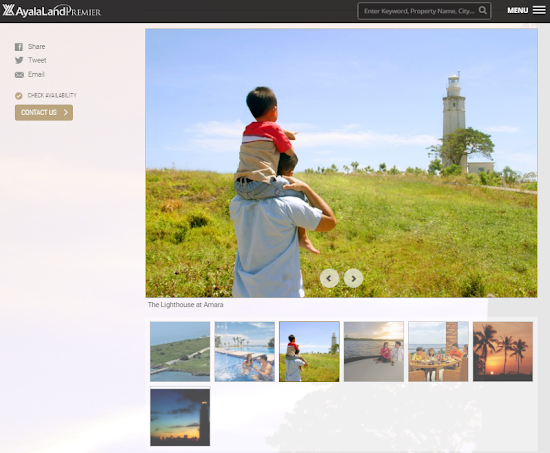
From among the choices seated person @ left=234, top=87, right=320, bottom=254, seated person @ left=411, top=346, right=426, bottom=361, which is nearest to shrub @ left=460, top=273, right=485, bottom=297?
seated person @ left=411, top=346, right=426, bottom=361

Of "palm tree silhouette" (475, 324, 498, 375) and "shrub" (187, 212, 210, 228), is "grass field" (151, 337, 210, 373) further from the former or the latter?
"shrub" (187, 212, 210, 228)

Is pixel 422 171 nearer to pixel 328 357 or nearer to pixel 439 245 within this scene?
pixel 439 245

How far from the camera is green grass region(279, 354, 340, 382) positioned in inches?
119

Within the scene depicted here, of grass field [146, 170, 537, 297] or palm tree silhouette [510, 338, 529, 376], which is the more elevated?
grass field [146, 170, 537, 297]

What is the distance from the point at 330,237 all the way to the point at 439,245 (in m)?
2.01

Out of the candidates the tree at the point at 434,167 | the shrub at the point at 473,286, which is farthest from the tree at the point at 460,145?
the shrub at the point at 473,286

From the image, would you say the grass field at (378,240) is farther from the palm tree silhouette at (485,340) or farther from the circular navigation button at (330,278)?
the palm tree silhouette at (485,340)

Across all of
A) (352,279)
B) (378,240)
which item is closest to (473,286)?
(378,240)

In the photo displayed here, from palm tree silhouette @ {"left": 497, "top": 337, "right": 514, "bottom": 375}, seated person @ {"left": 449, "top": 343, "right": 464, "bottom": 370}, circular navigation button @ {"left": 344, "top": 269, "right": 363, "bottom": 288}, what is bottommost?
seated person @ {"left": 449, "top": 343, "right": 464, "bottom": 370}

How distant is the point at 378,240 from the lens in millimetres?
8094

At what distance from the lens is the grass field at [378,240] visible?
6086 mm

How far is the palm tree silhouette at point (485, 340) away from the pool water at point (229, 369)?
1.64 metres

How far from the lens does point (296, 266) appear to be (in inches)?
101
